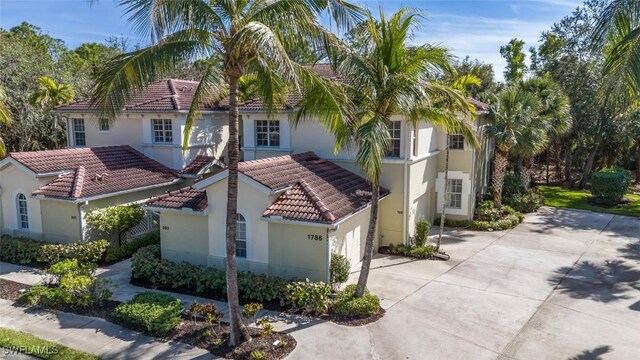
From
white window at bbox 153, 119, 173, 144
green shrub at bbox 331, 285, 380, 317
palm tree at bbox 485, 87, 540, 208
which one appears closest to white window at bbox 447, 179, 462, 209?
palm tree at bbox 485, 87, 540, 208

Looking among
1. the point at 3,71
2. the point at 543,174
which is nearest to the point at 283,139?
the point at 3,71

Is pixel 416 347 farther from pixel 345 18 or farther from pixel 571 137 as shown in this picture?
pixel 571 137

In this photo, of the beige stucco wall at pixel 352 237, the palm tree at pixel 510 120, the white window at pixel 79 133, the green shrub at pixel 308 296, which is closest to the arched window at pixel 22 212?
the white window at pixel 79 133

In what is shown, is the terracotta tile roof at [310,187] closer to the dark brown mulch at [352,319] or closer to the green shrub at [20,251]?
the dark brown mulch at [352,319]

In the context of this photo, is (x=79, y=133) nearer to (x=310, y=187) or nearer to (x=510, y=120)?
(x=310, y=187)

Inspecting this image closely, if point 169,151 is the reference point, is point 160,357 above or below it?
below

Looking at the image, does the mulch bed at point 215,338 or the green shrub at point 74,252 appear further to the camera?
the green shrub at point 74,252

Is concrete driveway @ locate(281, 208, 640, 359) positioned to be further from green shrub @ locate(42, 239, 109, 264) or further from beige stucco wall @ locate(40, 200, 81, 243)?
beige stucco wall @ locate(40, 200, 81, 243)
